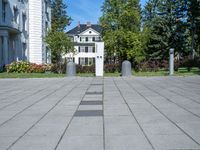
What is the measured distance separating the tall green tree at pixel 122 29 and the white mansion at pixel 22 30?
31.3 ft

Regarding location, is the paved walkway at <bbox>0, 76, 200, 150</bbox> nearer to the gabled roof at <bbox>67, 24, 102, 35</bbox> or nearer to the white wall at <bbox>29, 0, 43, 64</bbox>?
the white wall at <bbox>29, 0, 43, 64</bbox>

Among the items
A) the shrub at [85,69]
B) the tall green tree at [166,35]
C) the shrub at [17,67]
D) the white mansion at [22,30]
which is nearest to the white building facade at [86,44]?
the white mansion at [22,30]

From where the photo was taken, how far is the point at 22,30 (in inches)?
1702

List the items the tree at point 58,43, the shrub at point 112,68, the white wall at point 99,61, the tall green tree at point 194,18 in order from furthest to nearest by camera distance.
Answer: the tall green tree at point 194,18 < the tree at point 58,43 < the shrub at point 112,68 < the white wall at point 99,61

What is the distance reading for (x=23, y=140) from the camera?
638cm

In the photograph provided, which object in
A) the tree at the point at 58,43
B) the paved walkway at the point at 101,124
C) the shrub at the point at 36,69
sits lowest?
the paved walkway at the point at 101,124

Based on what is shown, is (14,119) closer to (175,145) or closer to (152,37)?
(175,145)

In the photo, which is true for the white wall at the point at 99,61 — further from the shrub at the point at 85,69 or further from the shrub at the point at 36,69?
the shrub at the point at 36,69

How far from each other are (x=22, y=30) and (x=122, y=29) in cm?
1208

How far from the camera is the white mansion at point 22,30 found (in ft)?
120

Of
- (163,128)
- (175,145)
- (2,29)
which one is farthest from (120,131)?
(2,29)

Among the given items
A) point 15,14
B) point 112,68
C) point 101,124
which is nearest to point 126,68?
point 112,68

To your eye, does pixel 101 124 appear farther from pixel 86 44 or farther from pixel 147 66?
pixel 86 44

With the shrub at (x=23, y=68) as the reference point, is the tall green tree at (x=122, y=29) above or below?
above
